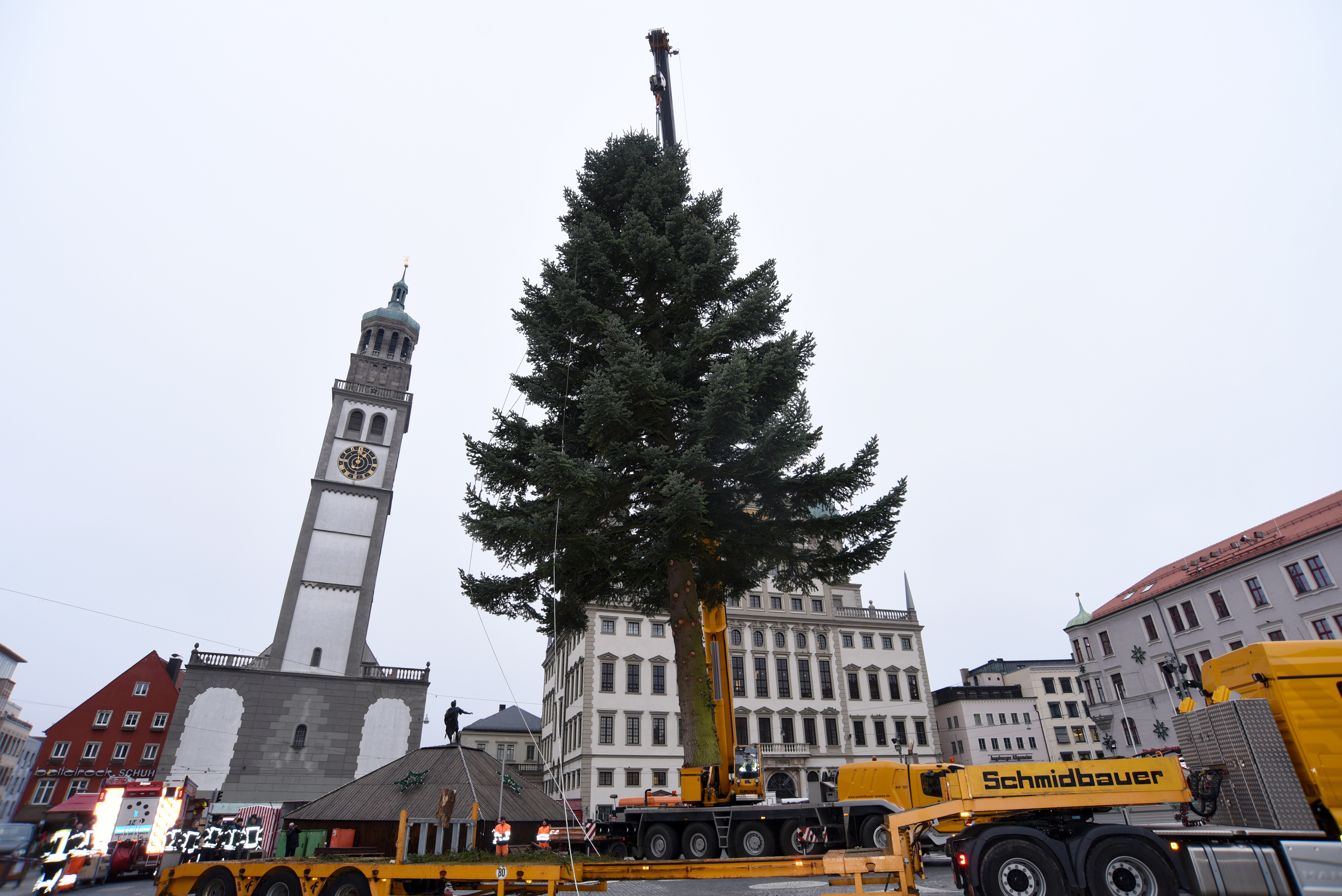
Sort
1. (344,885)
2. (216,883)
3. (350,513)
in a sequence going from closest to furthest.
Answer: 1. (344,885)
2. (216,883)
3. (350,513)

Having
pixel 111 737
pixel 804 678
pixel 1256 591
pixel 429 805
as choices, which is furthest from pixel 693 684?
pixel 111 737

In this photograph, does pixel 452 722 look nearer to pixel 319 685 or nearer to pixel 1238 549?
pixel 319 685

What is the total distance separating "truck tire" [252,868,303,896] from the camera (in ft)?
28.5

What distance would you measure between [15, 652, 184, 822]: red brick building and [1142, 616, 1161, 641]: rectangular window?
64.2 metres

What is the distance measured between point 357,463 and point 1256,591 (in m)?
53.1

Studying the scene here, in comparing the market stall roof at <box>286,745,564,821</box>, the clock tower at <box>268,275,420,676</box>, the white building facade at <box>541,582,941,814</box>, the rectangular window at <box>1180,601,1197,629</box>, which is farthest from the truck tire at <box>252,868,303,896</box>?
the rectangular window at <box>1180,601,1197,629</box>

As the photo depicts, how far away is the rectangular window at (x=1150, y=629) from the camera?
4438cm

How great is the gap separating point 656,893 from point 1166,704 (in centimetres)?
4443

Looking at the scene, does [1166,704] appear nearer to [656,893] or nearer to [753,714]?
[753,714]

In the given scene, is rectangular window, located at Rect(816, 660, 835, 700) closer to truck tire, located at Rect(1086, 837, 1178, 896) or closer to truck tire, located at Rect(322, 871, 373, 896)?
truck tire, located at Rect(1086, 837, 1178, 896)

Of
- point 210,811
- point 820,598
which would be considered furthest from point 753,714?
point 210,811

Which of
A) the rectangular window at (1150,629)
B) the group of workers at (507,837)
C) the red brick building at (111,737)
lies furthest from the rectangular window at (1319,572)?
the red brick building at (111,737)

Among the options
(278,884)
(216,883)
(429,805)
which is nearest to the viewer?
(278,884)

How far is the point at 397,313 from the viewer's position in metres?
46.4
